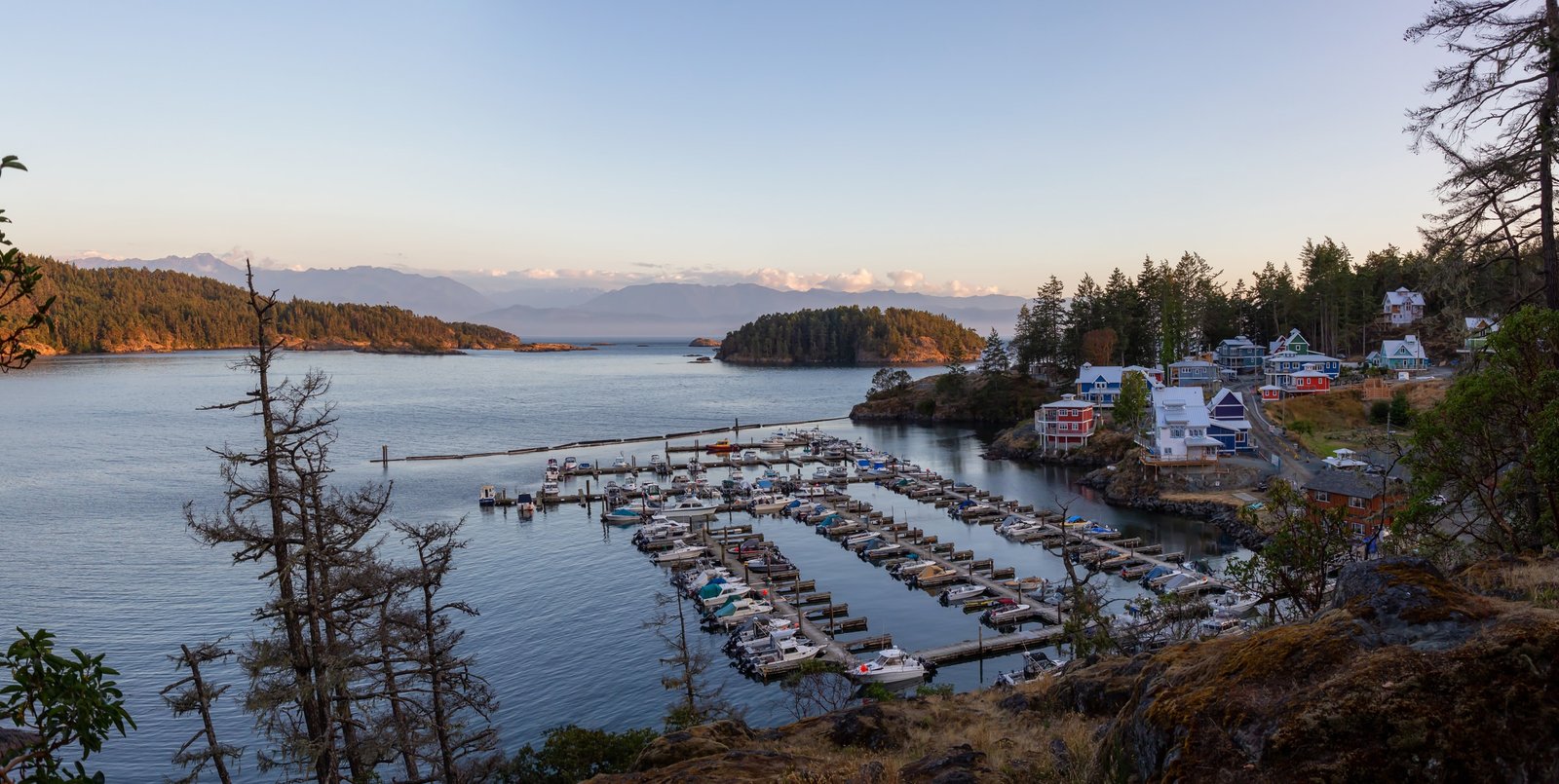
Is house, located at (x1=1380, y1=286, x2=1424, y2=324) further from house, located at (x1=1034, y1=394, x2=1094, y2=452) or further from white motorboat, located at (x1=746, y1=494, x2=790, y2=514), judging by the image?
white motorboat, located at (x1=746, y1=494, x2=790, y2=514)

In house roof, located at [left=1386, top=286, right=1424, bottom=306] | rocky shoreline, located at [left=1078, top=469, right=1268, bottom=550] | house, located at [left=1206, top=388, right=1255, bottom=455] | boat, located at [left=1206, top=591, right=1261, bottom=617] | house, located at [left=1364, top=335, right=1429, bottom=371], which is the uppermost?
house roof, located at [left=1386, top=286, right=1424, bottom=306]

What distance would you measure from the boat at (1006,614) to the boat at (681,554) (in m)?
18.5

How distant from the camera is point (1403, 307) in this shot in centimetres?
9006

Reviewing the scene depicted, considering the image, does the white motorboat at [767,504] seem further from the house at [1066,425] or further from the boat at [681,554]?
the house at [1066,425]

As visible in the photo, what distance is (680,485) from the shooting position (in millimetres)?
68750

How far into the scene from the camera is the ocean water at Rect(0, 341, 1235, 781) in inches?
1236

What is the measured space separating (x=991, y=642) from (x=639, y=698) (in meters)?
14.7

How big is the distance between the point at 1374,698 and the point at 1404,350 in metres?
90.3

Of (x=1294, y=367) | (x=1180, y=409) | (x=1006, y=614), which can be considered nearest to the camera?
(x=1006, y=614)

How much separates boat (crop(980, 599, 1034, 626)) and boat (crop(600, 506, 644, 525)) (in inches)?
1135

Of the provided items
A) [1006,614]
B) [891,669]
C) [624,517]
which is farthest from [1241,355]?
[891,669]

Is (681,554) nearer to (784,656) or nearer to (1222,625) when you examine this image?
(784,656)

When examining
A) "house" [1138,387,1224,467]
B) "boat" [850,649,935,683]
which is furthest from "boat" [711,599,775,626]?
"house" [1138,387,1224,467]

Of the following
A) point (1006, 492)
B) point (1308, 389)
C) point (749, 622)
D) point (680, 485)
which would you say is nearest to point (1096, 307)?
point (1308, 389)
